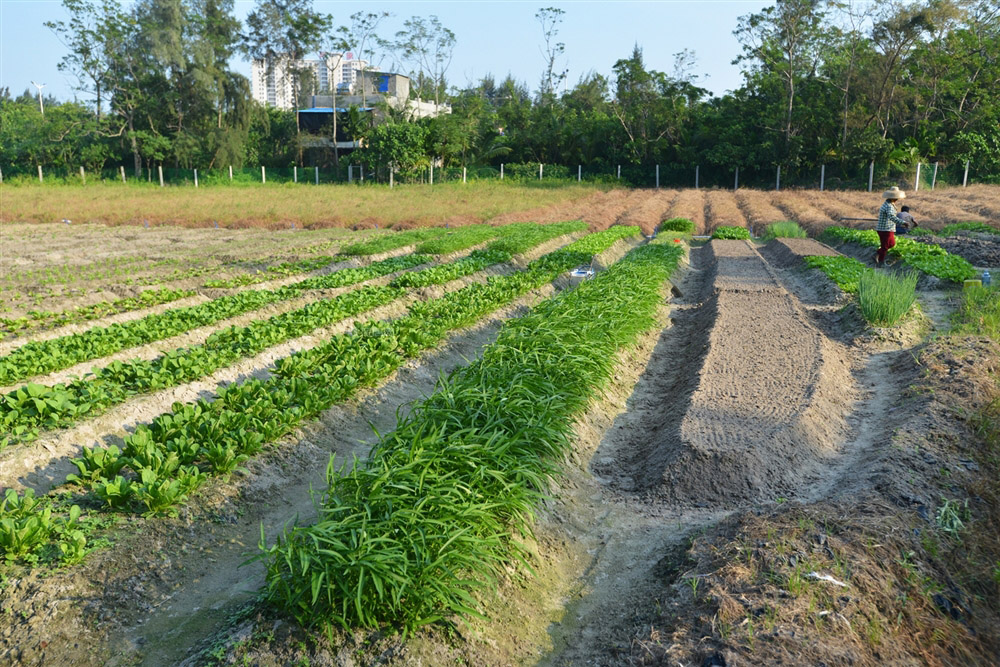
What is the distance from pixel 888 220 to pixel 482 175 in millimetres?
35170

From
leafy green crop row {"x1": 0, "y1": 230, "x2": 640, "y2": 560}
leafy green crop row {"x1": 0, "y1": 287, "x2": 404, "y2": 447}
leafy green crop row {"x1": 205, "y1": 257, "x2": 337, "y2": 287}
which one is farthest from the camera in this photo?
leafy green crop row {"x1": 205, "y1": 257, "x2": 337, "y2": 287}

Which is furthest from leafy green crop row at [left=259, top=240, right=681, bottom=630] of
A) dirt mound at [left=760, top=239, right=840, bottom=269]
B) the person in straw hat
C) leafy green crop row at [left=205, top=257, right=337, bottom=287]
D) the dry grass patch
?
the dry grass patch

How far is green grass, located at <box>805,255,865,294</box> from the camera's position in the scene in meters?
11.3

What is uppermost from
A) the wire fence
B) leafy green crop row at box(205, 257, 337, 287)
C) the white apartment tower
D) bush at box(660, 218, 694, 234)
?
the white apartment tower

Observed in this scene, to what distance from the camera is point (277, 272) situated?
45.5 feet

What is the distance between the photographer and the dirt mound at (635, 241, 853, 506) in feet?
17.1

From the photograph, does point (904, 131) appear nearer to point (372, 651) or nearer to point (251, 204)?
point (251, 204)

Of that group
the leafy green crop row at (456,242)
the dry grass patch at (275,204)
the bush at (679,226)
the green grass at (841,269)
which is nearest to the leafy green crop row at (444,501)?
the green grass at (841,269)

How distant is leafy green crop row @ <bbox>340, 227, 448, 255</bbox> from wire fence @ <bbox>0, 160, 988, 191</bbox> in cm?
2270

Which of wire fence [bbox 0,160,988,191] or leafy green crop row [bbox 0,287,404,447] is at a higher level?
wire fence [bbox 0,160,988,191]

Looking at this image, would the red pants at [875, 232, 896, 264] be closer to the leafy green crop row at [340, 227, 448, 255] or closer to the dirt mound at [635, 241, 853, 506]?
the dirt mound at [635, 241, 853, 506]

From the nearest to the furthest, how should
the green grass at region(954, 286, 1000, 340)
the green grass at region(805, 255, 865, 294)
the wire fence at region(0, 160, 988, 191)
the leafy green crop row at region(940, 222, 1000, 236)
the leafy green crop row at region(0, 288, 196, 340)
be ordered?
the green grass at region(954, 286, 1000, 340)
the leafy green crop row at region(0, 288, 196, 340)
the green grass at region(805, 255, 865, 294)
the leafy green crop row at region(940, 222, 1000, 236)
the wire fence at region(0, 160, 988, 191)

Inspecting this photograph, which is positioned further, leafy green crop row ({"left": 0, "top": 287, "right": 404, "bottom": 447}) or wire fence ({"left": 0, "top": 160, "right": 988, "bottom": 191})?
wire fence ({"left": 0, "top": 160, "right": 988, "bottom": 191})

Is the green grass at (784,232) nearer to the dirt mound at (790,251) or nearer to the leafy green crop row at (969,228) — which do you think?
the dirt mound at (790,251)
